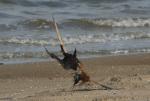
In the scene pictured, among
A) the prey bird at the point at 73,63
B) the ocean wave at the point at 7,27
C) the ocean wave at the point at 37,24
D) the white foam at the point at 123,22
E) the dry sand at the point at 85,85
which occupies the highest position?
the prey bird at the point at 73,63

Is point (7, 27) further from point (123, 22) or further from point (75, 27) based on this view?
point (123, 22)

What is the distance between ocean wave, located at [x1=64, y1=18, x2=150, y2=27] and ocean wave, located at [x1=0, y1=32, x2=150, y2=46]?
1532mm

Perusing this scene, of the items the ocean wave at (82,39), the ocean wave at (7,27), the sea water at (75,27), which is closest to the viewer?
the sea water at (75,27)

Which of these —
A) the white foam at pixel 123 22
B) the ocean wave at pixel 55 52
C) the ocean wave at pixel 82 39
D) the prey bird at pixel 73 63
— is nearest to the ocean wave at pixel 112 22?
the white foam at pixel 123 22

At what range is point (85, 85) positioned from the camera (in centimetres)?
749

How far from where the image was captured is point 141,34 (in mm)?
14938

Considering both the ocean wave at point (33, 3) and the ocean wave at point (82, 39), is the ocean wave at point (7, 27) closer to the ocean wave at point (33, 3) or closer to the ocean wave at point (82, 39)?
the ocean wave at point (82, 39)

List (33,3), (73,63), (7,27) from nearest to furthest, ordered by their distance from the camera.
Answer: (73,63) → (7,27) → (33,3)

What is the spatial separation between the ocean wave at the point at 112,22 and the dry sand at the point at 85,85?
4.61m

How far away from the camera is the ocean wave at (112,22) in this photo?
1644cm

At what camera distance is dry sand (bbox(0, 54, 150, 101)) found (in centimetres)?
682

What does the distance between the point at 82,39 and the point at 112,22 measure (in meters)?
3.18

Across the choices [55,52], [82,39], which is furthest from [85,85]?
[82,39]

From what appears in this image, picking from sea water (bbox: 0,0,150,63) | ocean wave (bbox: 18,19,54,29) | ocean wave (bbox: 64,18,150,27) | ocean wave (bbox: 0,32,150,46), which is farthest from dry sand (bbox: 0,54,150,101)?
ocean wave (bbox: 64,18,150,27)
